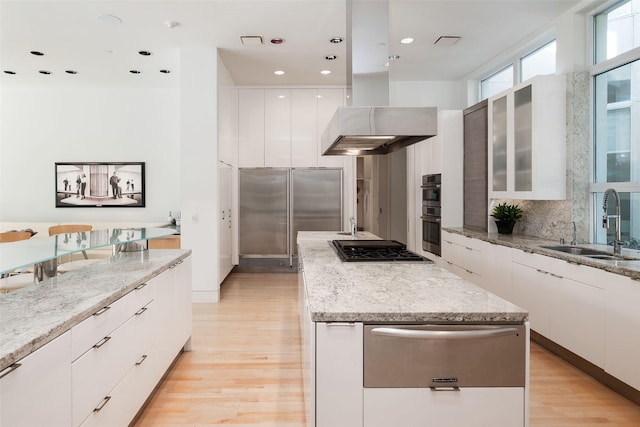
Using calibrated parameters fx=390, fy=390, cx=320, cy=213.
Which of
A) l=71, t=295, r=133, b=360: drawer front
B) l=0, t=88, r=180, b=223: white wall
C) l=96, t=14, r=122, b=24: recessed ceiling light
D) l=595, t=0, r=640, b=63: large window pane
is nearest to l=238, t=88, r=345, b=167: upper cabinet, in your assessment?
l=0, t=88, r=180, b=223: white wall

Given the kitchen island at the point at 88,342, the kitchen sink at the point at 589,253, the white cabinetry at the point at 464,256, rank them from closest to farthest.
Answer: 1. the kitchen island at the point at 88,342
2. the kitchen sink at the point at 589,253
3. the white cabinetry at the point at 464,256

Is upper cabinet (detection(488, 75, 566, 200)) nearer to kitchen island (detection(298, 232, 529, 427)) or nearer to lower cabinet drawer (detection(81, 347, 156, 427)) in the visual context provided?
kitchen island (detection(298, 232, 529, 427))

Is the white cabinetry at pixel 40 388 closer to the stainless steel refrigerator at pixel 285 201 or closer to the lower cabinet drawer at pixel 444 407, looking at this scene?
the lower cabinet drawer at pixel 444 407

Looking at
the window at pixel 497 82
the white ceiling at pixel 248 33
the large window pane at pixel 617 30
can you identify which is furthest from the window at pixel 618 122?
the window at pixel 497 82

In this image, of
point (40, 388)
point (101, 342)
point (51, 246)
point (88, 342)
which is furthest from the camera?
point (51, 246)

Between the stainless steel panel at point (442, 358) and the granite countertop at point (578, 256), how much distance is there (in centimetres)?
133

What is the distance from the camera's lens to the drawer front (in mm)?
1475

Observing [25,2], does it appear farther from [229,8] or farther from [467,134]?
[467,134]

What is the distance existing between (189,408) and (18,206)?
5.84 m

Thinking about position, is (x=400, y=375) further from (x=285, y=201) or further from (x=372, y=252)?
(x=285, y=201)

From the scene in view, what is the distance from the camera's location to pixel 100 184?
20.8 feet

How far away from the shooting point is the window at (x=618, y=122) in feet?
9.88

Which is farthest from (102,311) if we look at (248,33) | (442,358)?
(248,33)

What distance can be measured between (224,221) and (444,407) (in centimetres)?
438
